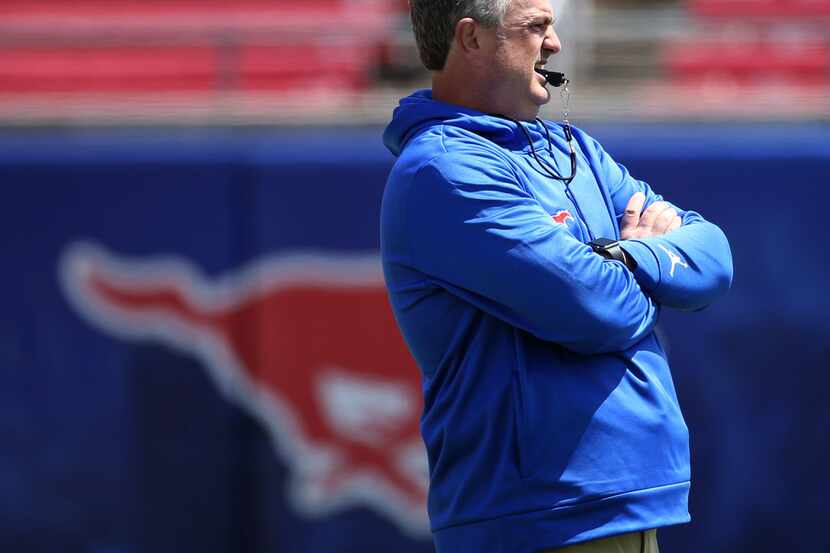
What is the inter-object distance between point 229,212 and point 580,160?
2.49 metres

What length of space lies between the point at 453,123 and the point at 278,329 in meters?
2.53

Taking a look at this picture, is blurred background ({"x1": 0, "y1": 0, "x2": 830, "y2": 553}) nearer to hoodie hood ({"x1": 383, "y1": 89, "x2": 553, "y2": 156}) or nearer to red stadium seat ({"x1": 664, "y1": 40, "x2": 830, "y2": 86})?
red stadium seat ({"x1": 664, "y1": 40, "x2": 830, "y2": 86})

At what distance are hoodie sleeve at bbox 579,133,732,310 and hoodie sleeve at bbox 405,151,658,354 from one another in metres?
0.06

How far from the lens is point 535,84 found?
2174 mm

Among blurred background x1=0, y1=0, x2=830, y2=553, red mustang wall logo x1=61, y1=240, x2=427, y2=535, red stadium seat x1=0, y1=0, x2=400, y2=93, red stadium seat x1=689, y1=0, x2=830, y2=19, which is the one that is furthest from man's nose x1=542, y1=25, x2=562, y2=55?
red stadium seat x1=689, y1=0, x2=830, y2=19

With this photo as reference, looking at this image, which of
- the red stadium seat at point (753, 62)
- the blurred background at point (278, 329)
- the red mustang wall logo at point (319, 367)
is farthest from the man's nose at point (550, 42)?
the red stadium seat at point (753, 62)

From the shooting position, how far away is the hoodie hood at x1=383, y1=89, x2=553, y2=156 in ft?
7.04

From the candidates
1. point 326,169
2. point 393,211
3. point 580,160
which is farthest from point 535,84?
point 326,169

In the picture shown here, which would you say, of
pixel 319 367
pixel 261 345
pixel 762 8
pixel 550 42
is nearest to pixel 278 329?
pixel 261 345

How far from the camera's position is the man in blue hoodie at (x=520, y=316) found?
2.01 m

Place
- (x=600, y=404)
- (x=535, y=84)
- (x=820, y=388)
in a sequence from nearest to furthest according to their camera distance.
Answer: (x=600, y=404), (x=535, y=84), (x=820, y=388)

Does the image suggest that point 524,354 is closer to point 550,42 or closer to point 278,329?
point 550,42

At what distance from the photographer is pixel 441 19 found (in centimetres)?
216

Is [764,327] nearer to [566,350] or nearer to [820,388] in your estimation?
[820,388]
